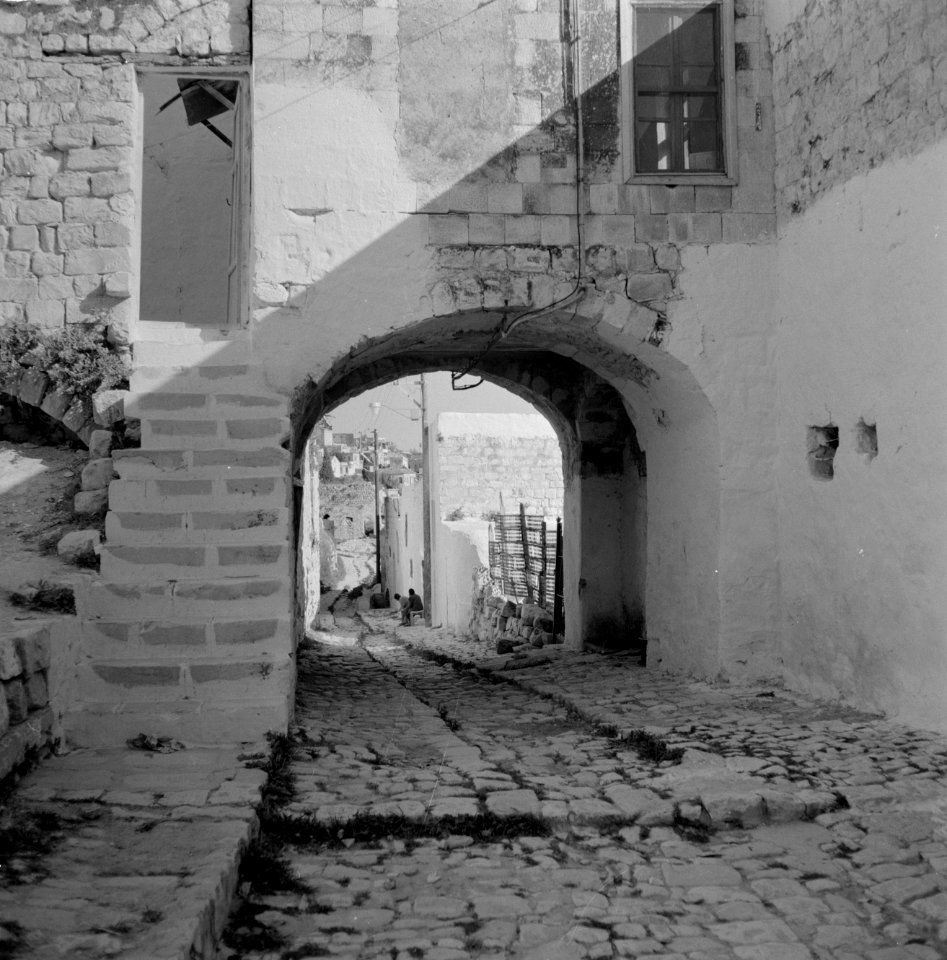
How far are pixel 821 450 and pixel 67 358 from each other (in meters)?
5.00

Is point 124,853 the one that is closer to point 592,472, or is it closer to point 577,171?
point 577,171

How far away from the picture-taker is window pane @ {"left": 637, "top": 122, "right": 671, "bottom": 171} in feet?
23.3

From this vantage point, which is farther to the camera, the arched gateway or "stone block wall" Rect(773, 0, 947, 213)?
"stone block wall" Rect(773, 0, 947, 213)

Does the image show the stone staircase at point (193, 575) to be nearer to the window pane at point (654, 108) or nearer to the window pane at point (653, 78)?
the window pane at point (654, 108)

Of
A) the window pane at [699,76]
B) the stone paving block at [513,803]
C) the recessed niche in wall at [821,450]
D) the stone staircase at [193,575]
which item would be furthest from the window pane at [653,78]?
the stone paving block at [513,803]

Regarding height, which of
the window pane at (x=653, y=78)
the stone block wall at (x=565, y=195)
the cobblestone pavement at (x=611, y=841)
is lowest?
the cobblestone pavement at (x=611, y=841)

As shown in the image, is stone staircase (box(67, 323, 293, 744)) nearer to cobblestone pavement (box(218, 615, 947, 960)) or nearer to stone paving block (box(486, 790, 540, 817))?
cobblestone pavement (box(218, 615, 947, 960))

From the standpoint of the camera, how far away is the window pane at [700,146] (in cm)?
713

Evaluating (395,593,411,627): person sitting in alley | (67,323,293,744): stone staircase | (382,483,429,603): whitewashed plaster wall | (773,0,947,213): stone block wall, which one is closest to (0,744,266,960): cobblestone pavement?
(67,323,293,744): stone staircase

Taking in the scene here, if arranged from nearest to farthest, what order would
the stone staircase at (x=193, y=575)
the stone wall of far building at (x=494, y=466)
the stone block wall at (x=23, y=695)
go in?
1. the stone block wall at (x=23, y=695)
2. the stone staircase at (x=193, y=575)
3. the stone wall of far building at (x=494, y=466)

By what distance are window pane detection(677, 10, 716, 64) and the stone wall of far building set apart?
11358 mm

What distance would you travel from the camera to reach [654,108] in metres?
7.15

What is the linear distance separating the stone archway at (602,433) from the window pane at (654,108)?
1.54m

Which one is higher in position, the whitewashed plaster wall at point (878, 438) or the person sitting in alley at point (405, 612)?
the whitewashed plaster wall at point (878, 438)
